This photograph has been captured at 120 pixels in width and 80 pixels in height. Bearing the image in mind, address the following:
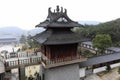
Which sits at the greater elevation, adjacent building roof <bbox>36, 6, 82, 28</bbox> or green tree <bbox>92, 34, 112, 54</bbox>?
adjacent building roof <bbox>36, 6, 82, 28</bbox>

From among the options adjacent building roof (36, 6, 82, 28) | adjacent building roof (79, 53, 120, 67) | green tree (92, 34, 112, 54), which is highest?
adjacent building roof (36, 6, 82, 28)

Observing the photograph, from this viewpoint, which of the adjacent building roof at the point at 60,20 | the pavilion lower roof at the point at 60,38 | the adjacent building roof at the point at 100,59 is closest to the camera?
the pavilion lower roof at the point at 60,38

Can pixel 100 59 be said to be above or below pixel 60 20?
below

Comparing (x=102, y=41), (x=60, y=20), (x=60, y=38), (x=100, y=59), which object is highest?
(x=60, y=20)

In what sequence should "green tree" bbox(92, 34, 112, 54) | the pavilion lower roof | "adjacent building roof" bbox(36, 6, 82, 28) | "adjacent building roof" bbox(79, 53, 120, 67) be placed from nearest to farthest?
the pavilion lower roof → "adjacent building roof" bbox(36, 6, 82, 28) → "adjacent building roof" bbox(79, 53, 120, 67) → "green tree" bbox(92, 34, 112, 54)

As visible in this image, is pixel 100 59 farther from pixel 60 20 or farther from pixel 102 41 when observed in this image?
pixel 60 20

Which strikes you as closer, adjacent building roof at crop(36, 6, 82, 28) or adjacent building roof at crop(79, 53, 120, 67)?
adjacent building roof at crop(36, 6, 82, 28)

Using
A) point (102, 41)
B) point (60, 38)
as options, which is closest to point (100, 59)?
point (102, 41)

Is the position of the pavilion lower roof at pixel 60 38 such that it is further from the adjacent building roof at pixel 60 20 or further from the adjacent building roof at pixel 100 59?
the adjacent building roof at pixel 100 59

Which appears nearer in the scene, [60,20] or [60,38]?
[60,38]

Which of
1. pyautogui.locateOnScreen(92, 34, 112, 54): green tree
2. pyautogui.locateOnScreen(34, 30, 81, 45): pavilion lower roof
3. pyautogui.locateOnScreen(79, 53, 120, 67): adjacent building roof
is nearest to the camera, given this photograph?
pyautogui.locateOnScreen(34, 30, 81, 45): pavilion lower roof

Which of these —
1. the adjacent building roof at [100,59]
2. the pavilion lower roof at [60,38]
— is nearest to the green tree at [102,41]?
the adjacent building roof at [100,59]

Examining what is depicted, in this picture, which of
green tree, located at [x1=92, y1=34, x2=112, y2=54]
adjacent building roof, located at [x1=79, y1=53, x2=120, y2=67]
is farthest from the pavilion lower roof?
green tree, located at [x1=92, y1=34, x2=112, y2=54]

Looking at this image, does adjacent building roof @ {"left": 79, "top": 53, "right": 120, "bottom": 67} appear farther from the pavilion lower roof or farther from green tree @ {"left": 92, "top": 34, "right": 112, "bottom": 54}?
the pavilion lower roof
